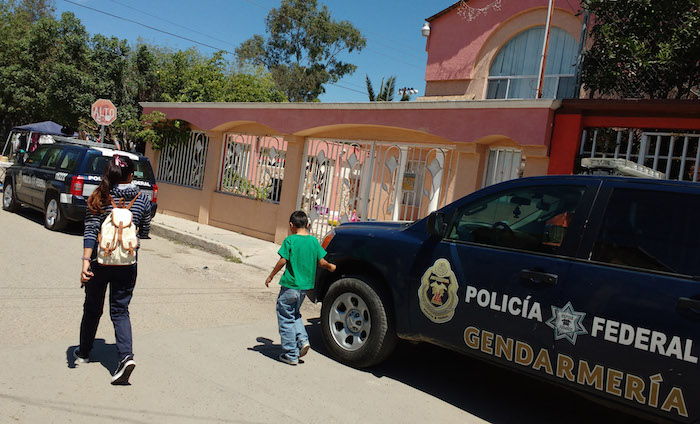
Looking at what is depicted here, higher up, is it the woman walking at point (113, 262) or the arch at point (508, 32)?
the arch at point (508, 32)

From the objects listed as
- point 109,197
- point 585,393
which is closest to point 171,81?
point 109,197

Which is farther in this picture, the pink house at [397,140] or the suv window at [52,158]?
the suv window at [52,158]

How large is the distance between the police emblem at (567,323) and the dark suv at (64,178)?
28.9 ft

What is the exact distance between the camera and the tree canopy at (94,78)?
18.8 m

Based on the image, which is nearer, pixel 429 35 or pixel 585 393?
pixel 585 393

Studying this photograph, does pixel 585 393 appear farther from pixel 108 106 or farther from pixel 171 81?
pixel 171 81

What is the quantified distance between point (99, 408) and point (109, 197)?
1.45 meters

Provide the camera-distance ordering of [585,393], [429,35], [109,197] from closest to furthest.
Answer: [585,393] → [109,197] → [429,35]

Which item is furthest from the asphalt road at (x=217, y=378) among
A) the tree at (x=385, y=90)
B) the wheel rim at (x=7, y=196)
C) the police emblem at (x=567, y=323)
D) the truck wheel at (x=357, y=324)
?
the tree at (x=385, y=90)

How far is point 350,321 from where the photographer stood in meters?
5.06

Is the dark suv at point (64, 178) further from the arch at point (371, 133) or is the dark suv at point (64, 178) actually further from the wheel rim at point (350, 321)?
the wheel rim at point (350, 321)

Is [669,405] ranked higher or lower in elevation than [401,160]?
lower

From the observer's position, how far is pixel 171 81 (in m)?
18.7

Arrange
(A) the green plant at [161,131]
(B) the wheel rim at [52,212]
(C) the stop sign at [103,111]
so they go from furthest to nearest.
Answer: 1. (A) the green plant at [161,131]
2. (C) the stop sign at [103,111]
3. (B) the wheel rim at [52,212]
